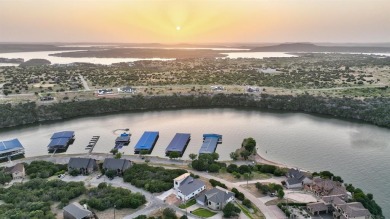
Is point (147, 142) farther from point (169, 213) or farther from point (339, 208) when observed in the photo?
point (339, 208)

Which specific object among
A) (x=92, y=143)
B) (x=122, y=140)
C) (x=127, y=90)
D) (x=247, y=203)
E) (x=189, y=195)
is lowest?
(x=92, y=143)

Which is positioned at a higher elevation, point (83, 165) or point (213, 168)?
point (213, 168)

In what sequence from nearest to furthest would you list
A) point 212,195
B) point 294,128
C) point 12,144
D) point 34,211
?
point 34,211 < point 212,195 < point 12,144 < point 294,128

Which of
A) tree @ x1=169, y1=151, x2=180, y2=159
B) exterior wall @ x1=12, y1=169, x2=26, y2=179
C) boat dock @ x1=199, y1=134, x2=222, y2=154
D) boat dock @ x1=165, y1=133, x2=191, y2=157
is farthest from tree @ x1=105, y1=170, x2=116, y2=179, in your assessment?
boat dock @ x1=199, y1=134, x2=222, y2=154

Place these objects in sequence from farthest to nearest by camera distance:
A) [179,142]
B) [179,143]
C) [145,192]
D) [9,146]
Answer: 1. [179,142]
2. [179,143]
3. [9,146]
4. [145,192]

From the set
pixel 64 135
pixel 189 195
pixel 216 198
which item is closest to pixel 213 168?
pixel 189 195

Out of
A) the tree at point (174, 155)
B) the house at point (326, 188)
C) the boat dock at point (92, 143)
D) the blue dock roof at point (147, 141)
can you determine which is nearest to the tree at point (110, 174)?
the tree at point (174, 155)

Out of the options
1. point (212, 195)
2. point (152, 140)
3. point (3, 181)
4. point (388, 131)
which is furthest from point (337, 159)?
point (3, 181)

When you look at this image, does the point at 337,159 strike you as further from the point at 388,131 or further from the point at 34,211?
the point at 34,211
